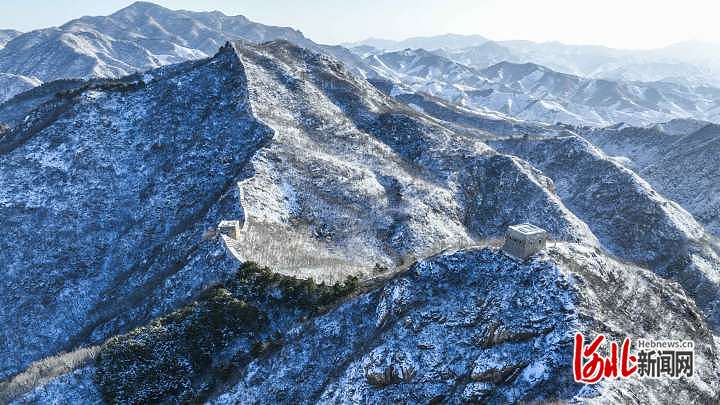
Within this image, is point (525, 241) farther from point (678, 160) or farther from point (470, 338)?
point (678, 160)

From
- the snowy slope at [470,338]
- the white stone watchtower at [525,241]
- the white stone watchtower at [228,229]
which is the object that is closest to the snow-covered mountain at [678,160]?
the snowy slope at [470,338]

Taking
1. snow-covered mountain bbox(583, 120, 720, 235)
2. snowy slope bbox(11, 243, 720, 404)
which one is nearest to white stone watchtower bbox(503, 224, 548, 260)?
snowy slope bbox(11, 243, 720, 404)

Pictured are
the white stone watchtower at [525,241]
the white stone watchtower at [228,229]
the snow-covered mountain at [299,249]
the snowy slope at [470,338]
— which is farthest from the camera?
the white stone watchtower at [228,229]

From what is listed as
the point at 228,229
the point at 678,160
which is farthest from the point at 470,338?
the point at 678,160

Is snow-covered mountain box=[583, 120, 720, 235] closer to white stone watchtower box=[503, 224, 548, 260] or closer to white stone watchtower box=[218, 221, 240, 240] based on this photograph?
white stone watchtower box=[503, 224, 548, 260]

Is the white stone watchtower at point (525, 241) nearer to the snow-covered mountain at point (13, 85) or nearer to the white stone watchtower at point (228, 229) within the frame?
the white stone watchtower at point (228, 229)

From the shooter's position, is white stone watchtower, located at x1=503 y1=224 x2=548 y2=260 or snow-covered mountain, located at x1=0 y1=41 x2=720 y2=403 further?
white stone watchtower, located at x1=503 y1=224 x2=548 y2=260

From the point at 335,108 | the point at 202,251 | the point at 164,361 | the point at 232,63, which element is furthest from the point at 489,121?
the point at 164,361

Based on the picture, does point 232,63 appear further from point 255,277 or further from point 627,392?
point 627,392
